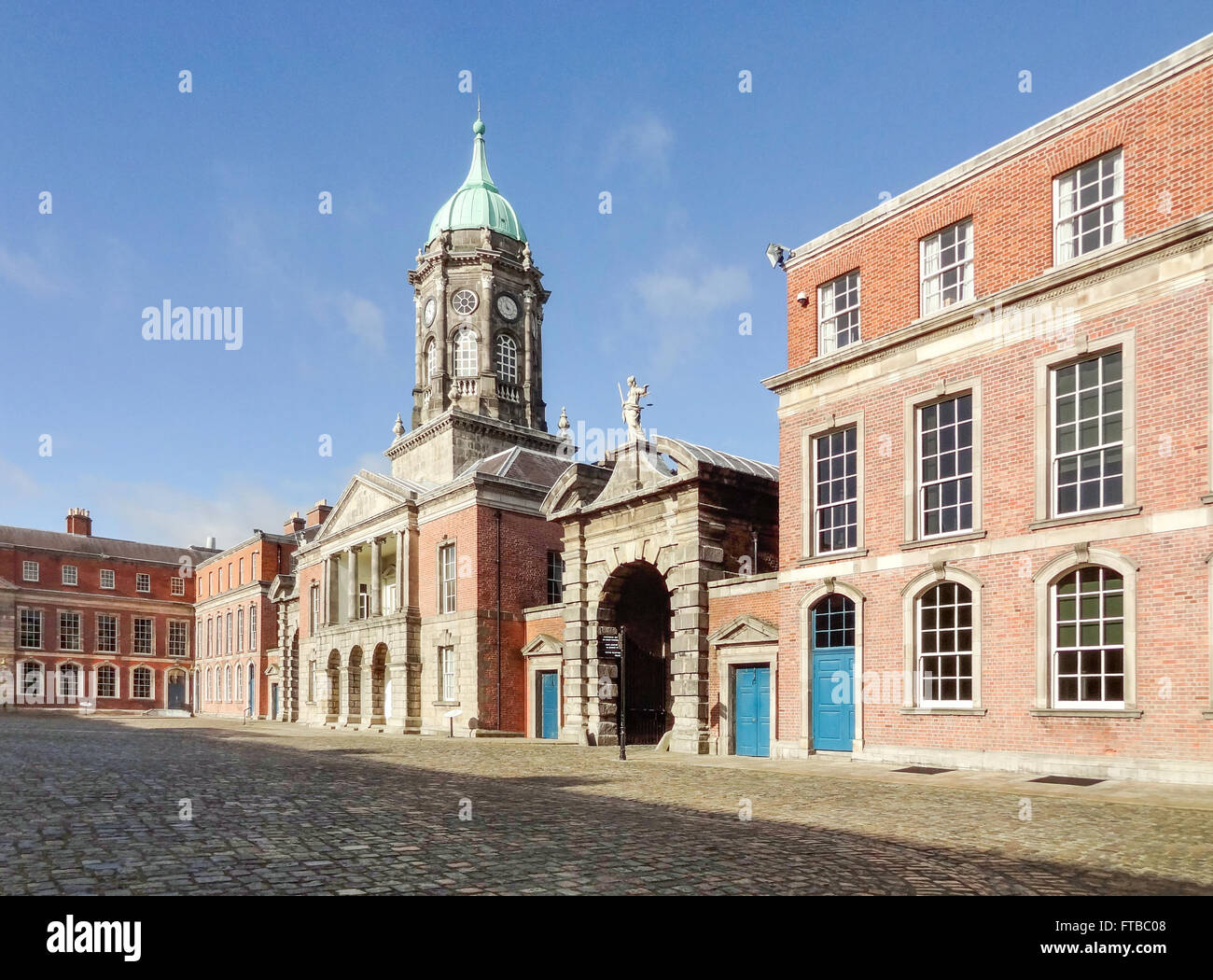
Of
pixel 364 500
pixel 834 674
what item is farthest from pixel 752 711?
pixel 364 500

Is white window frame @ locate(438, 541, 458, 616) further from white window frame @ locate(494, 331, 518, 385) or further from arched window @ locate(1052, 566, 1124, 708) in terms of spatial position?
arched window @ locate(1052, 566, 1124, 708)

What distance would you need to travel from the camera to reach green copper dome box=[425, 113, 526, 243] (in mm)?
50594

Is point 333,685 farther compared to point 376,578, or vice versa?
point 333,685

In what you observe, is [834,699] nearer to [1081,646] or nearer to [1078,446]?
[1081,646]

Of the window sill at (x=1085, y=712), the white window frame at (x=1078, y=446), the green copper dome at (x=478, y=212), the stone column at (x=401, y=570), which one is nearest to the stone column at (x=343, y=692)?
the stone column at (x=401, y=570)

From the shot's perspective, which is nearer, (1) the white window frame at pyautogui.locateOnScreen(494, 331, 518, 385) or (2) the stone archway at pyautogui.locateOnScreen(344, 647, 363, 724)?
(2) the stone archway at pyautogui.locateOnScreen(344, 647, 363, 724)

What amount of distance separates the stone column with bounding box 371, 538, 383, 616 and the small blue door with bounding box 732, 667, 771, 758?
20667 millimetres

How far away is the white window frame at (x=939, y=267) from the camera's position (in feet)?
67.4

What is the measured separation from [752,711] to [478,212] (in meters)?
34.1

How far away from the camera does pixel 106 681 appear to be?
74000mm

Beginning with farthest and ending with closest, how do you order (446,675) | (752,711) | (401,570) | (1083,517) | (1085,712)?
(401,570) < (446,675) < (752,711) < (1083,517) < (1085,712)

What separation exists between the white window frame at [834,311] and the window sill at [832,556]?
466 cm

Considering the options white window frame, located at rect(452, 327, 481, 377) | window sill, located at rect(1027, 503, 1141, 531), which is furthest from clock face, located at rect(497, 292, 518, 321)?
window sill, located at rect(1027, 503, 1141, 531)

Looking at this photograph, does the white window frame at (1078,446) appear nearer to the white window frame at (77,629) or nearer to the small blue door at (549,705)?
the small blue door at (549,705)
